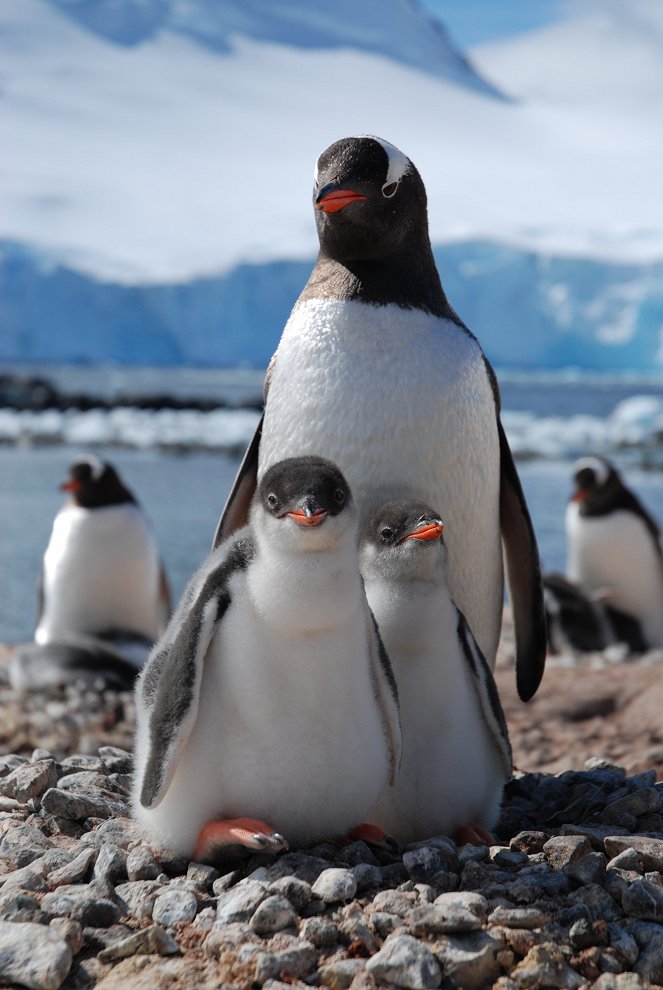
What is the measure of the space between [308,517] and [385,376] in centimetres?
81

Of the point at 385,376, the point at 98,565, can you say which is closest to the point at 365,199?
the point at 385,376

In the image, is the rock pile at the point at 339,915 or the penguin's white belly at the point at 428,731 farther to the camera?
the penguin's white belly at the point at 428,731

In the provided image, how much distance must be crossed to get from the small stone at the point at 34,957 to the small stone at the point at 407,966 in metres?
0.47

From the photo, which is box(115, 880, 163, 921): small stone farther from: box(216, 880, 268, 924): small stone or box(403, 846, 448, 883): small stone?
box(403, 846, 448, 883): small stone

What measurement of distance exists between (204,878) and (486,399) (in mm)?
1323

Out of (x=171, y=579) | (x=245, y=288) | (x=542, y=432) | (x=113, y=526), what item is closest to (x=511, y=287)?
(x=245, y=288)

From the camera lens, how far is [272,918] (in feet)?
6.31

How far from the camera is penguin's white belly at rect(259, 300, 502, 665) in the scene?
8.77 feet

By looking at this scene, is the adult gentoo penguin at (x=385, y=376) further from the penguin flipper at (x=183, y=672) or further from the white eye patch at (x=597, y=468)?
the white eye patch at (x=597, y=468)

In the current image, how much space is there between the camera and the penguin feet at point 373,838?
85.7 inches

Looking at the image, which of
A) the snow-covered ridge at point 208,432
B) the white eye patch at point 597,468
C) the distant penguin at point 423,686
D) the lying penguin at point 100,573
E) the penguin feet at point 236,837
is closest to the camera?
the penguin feet at point 236,837

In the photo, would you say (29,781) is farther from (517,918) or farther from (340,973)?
(517,918)

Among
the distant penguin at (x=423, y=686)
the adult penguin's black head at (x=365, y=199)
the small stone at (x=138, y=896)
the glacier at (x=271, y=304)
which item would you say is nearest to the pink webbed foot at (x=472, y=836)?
the distant penguin at (x=423, y=686)

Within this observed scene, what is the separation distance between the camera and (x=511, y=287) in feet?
125
